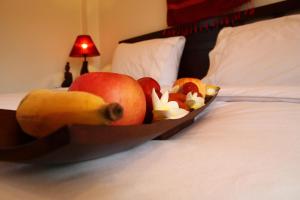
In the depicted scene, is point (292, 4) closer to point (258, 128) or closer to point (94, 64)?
point (258, 128)

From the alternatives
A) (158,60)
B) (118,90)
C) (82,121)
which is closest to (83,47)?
(158,60)

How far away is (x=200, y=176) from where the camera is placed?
325 millimetres

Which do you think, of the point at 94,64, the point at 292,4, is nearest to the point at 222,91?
the point at 292,4

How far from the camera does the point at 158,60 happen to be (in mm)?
1826

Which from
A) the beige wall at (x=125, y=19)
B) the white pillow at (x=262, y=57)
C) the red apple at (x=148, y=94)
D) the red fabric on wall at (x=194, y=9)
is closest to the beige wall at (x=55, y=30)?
the beige wall at (x=125, y=19)

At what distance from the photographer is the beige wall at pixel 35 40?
238 centimetres

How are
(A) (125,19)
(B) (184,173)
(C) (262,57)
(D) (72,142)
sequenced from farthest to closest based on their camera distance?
(A) (125,19), (C) (262,57), (B) (184,173), (D) (72,142)

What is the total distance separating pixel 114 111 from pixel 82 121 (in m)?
0.05

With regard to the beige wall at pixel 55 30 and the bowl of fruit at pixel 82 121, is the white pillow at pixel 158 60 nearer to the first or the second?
the beige wall at pixel 55 30

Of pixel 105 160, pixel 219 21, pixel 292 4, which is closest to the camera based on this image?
pixel 105 160

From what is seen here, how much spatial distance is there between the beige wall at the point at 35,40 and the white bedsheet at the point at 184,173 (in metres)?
2.36

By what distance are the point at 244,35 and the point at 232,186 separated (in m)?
1.17

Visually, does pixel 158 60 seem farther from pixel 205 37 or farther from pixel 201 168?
pixel 201 168

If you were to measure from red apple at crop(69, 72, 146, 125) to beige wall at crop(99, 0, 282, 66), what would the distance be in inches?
78.0
